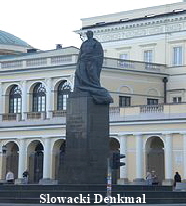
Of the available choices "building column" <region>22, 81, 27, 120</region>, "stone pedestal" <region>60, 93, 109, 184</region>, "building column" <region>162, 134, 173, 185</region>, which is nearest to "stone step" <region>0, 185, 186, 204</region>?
"stone pedestal" <region>60, 93, 109, 184</region>

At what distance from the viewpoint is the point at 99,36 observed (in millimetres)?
82875

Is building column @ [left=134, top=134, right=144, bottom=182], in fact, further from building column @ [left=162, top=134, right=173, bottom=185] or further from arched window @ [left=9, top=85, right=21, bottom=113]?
arched window @ [left=9, top=85, right=21, bottom=113]

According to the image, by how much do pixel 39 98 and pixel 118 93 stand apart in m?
7.38

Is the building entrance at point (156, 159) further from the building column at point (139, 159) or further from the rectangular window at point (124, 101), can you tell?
the rectangular window at point (124, 101)

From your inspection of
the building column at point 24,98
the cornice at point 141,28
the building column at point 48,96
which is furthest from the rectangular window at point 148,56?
the building column at point 24,98

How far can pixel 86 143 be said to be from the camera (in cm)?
3694

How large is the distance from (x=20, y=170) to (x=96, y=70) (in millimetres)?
36130

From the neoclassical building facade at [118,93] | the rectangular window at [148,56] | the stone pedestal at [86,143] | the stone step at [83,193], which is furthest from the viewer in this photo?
the rectangular window at [148,56]

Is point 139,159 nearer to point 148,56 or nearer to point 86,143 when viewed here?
point 148,56

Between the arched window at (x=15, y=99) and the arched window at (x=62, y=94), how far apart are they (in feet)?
16.1

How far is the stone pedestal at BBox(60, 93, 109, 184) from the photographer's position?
121 feet

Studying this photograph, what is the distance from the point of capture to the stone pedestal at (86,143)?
121 feet

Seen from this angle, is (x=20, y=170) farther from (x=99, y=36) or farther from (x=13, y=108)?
(x=99, y=36)

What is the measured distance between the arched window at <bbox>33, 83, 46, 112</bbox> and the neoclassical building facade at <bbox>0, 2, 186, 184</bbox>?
3.6 inches
